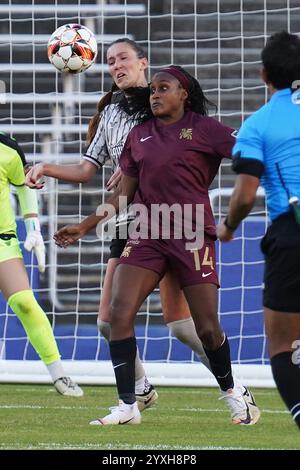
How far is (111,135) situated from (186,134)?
28.4 inches

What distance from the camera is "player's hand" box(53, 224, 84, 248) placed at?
6.40m

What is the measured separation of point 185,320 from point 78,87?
5206 millimetres

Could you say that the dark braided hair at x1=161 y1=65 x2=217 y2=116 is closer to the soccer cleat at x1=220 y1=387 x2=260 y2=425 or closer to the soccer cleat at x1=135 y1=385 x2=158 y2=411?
the soccer cleat at x1=220 y1=387 x2=260 y2=425

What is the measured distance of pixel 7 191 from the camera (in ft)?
27.4

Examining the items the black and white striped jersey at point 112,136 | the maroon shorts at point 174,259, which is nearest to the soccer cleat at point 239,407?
the maroon shorts at point 174,259

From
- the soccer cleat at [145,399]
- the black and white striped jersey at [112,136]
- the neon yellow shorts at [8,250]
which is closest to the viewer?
the black and white striped jersey at [112,136]

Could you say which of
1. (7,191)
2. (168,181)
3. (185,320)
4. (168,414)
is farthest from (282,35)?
(7,191)

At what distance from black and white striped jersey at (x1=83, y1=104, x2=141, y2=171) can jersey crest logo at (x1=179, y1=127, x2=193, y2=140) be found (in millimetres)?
534

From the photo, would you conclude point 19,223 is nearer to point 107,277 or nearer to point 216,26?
point 216,26

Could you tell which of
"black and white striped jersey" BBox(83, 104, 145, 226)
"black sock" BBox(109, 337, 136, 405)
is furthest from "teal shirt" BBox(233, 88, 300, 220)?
"black and white striped jersey" BBox(83, 104, 145, 226)

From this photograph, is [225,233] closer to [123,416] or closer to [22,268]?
[123,416]

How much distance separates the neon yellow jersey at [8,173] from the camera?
8.23 meters

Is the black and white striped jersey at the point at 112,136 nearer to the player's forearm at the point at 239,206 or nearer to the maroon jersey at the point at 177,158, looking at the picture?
the maroon jersey at the point at 177,158

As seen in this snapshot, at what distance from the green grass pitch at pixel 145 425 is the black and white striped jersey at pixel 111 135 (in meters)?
1.55
